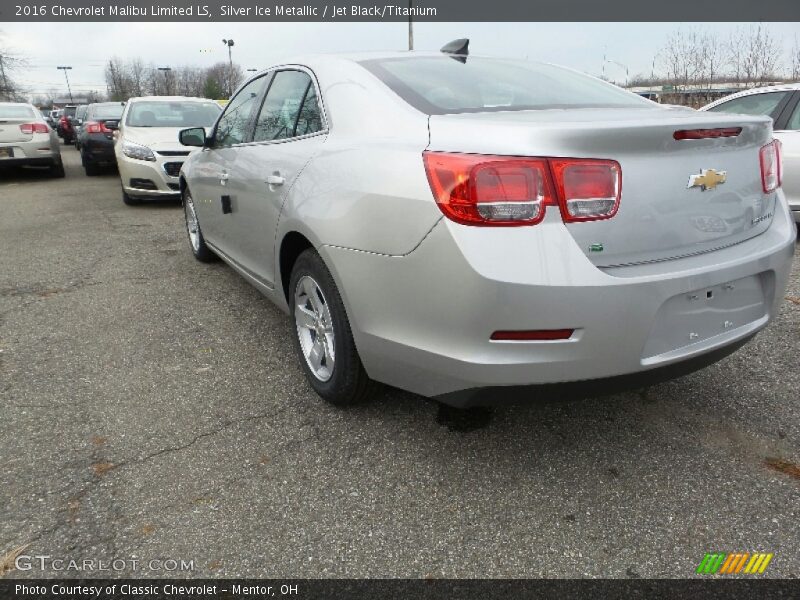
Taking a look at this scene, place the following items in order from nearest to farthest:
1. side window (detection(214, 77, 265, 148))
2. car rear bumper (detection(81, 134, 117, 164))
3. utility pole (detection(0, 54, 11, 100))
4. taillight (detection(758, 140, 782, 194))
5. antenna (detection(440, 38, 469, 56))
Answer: taillight (detection(758, 140, 782, 194)), antenna (detection(440, 38, 469, 56)), side window (detection(214, 77, 265, 148)), car rear bumper (detection(81, 134, 117, 164)), utility pole (detection(0, 54, 11, 100))

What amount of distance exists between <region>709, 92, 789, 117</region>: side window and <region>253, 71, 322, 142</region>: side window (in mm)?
4545

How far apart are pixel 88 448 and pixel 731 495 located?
8.09 feet

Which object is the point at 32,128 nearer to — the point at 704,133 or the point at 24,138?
the point at 24,138

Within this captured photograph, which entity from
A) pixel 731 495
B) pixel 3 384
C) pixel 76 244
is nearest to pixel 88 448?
pixel 3 384

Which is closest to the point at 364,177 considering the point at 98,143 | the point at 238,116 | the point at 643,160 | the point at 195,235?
the point at 643,160

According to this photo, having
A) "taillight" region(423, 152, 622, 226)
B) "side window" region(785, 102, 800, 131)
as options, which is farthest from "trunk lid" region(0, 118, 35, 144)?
"side window" region(785, 102, 800, 131)

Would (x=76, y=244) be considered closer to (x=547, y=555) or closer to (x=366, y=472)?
(x=366, y=472)

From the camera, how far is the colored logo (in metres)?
1.81

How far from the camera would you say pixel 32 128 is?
1109cm

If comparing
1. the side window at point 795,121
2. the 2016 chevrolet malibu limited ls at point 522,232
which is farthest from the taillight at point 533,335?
the side window at point 795,121

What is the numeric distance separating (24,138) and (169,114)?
12.0 ft

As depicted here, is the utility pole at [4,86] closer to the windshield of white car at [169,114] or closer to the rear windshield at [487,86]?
the windshield of white car at [169,114]

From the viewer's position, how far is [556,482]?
2229mm

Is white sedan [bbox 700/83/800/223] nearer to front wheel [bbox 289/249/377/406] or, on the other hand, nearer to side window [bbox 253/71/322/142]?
side window [bbox 253/71/322/142]
